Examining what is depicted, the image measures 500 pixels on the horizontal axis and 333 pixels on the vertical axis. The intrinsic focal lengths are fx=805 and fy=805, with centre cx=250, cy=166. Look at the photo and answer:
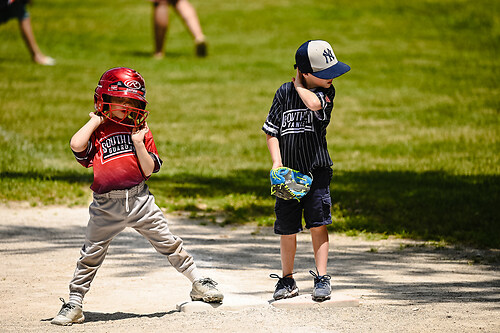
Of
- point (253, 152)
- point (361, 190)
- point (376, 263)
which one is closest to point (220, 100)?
point (253, 152)

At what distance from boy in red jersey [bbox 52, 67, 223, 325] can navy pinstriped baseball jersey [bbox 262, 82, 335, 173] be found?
34.9 inches

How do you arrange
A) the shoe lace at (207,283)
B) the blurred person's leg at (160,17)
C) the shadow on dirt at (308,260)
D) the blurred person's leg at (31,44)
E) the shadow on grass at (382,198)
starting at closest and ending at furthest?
the shoe lace at (207,283)
the shadow on dirt at (308,260)
the shadow on grass at (382,198)
the blurred person's leg at (31,44)
the blurred person's leg at (160,17)

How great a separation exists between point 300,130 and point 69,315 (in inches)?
73.7

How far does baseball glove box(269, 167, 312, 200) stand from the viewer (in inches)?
202

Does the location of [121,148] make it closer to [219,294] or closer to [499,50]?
[219,294]

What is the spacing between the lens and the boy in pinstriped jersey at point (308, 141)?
17.3 ft

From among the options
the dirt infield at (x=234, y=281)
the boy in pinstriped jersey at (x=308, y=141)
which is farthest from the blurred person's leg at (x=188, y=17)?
the boy in pinstriped jersey at (x=308, y=141)

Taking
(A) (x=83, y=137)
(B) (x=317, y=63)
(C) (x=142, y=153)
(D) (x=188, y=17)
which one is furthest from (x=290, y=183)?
(D) (x=188, y=17)

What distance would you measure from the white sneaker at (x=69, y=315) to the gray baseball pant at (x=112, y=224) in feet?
0.14

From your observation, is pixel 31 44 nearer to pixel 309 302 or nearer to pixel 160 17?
pixel 160 17

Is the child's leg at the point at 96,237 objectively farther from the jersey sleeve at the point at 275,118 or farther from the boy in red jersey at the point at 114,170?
the jersey sleeve at the point at 275,118

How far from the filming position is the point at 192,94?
15.4 m

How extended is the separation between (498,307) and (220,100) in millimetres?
10202

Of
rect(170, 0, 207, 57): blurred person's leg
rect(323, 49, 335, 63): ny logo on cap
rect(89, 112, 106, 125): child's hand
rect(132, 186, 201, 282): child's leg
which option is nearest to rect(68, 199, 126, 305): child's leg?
rect(132, 186, 201, 282): child's leg
